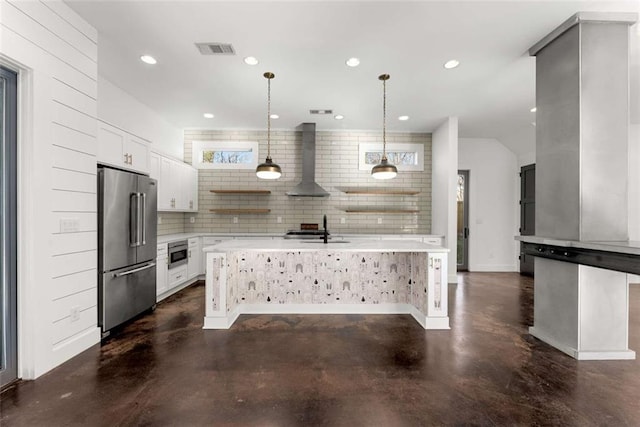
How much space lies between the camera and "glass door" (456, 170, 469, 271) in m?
6.72

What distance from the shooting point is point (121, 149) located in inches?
135

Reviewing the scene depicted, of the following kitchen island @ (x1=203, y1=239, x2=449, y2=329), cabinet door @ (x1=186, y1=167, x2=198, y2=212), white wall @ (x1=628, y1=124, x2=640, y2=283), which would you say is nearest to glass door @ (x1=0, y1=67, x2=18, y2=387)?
kitchen island @ (x1=203, y1=239, x2=449, y2=329)

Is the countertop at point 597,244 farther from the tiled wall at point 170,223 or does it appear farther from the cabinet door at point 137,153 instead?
the tiled wall at point 170,223

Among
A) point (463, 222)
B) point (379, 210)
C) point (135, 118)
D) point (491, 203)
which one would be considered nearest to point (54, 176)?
point (135, 118)

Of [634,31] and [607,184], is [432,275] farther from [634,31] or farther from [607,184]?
[634,31]

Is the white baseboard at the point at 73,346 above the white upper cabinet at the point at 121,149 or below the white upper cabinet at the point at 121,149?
below

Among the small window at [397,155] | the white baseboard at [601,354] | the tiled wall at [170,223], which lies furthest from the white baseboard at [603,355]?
the tiled wall at [170,223]

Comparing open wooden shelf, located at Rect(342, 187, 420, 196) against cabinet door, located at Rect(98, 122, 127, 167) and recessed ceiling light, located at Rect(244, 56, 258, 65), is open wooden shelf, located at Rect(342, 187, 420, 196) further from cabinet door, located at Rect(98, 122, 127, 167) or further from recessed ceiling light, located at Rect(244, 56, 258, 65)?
cabinet door, located at Rect(98, 122, 127, 167)

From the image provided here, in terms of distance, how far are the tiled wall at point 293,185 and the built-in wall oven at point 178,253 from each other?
1.24 m

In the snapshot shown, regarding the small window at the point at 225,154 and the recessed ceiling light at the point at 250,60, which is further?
the small window at the point at 225,154

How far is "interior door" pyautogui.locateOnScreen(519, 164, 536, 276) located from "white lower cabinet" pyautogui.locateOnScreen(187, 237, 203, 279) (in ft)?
22.0

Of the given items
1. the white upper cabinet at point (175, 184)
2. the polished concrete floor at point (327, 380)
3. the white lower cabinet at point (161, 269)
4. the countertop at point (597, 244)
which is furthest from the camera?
the white upper cabinet at point (175, 184)

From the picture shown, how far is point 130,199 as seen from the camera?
334 cm

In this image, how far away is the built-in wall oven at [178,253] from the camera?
452 cm
